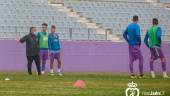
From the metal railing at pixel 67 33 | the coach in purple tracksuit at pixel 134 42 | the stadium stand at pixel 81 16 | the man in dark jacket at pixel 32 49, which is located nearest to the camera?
the coach in purple tracksuit at pixel 134 42

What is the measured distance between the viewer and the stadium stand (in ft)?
92.5

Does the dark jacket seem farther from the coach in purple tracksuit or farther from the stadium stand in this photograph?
the stadium stand

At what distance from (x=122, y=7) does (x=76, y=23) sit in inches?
147

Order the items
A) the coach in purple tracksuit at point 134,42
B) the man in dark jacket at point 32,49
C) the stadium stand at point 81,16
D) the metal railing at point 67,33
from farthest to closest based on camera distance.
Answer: the stadium stand at point 81,16
the metal railing at point 67,33
the man in dark jacket at point 32,49
the coach in purple tracksuit at point 134,42

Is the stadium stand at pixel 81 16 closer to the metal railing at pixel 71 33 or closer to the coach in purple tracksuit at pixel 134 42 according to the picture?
the metal railing at pixel 71 33

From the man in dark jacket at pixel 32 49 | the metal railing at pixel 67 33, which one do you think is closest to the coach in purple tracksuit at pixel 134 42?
the man in dark jacket at pixel 32 49

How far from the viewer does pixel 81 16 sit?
3127 cm

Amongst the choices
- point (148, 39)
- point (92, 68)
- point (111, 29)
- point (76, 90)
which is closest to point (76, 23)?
point (111, 29)

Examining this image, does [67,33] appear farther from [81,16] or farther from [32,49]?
[32,49]

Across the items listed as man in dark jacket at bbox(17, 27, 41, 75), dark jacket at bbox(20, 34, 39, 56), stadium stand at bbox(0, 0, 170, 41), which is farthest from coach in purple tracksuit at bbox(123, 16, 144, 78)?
stadium stand at bbox(0, 0, 170, 41)

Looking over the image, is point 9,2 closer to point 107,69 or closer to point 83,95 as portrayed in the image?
point 107,69

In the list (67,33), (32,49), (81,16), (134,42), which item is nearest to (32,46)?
(32,49)

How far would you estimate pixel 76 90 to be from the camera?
13125 mm

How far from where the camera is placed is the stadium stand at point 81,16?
92.5ft
